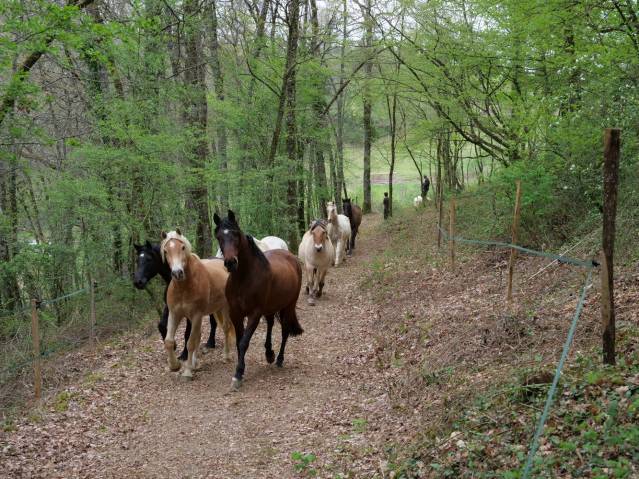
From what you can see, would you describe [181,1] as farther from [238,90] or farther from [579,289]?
[579,289]

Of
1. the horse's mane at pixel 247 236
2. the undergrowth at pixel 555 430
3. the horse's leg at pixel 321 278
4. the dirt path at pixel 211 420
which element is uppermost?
the horse's mane at pixel 247 236

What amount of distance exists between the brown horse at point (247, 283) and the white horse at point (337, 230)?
8061 mm

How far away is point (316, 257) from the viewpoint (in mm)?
12367

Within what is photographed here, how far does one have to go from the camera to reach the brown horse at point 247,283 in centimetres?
691

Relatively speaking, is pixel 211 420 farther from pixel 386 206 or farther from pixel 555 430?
pixel 386 206

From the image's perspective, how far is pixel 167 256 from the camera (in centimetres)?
730

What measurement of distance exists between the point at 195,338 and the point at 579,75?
8.34 meters

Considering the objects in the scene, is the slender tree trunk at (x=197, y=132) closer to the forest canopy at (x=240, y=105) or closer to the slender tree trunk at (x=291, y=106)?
the forest canopy at (x=240, y=105)

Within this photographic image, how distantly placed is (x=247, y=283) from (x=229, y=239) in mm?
798

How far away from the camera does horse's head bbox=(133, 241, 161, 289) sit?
7.70 m

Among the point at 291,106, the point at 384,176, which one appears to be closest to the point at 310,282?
the point at 291,106

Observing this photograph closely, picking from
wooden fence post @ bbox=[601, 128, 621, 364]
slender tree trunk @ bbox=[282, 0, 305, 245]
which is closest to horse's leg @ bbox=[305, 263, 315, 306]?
slender tree trunk @ bbox=[282, 0, 305, 245]

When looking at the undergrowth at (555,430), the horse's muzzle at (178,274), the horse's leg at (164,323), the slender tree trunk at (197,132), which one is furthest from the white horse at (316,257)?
the undergrowth at (555,430)

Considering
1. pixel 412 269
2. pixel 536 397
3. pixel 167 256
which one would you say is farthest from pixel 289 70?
pixel 536 397
